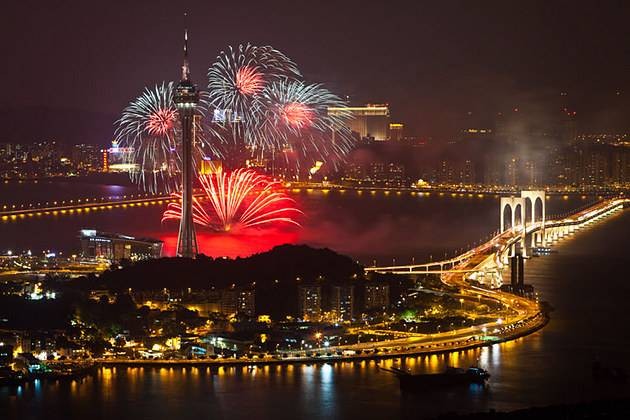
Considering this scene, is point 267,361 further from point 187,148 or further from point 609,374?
point 187,148

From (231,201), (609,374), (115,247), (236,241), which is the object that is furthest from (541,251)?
(609,374)

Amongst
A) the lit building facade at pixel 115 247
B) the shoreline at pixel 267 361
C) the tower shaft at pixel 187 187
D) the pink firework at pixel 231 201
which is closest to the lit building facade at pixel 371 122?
the pink firework at pixel 231 201

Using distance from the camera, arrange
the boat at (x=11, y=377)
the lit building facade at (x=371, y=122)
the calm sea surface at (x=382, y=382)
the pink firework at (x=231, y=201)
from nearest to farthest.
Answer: the calm sea surface at (x=382, y=382) → the boat at (x=11, y=377) → the pink firework at (x=231, y=201) → the lit building facade at (x=371, y=122)

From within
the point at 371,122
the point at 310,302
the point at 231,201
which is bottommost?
the point at 310,302

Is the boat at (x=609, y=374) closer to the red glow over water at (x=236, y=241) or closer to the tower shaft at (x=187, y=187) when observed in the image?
the tower shaft at (x=187, y=187)

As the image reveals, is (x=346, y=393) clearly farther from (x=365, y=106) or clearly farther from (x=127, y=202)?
(x=365, y=106)

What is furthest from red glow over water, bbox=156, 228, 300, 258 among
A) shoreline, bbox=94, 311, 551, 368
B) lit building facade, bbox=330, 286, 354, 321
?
shoreline, bbox=94, 311, 551, 368
